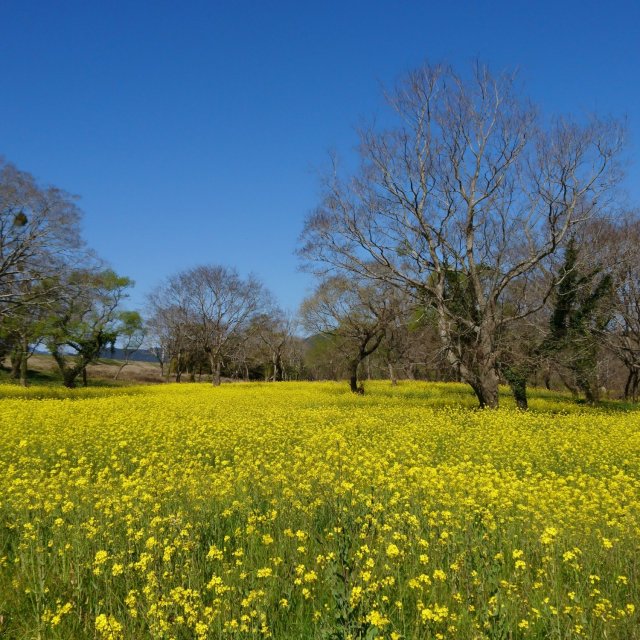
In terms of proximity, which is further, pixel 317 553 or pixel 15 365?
pixel 15 365

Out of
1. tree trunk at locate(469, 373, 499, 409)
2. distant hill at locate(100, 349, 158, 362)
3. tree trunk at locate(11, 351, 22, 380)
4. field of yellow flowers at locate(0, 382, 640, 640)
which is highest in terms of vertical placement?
distant hill at locate(100, 349, 158, 362)

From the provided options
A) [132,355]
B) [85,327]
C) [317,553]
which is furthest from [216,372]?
[132,355]

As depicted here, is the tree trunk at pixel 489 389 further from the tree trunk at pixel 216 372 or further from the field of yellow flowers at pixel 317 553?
the tree trunk at pixel 216 372

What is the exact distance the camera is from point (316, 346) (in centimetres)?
6341

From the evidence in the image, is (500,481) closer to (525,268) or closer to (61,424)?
(61,424)

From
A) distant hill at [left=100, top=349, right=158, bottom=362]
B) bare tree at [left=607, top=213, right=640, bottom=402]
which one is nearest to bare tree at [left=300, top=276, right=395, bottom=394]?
bare tree at [left=607, top=213, right=640, bottom=402]

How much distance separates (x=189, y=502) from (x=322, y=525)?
5.07ft

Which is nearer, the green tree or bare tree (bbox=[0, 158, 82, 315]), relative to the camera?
bare tree (bbox=[0, 158, 82, 315])

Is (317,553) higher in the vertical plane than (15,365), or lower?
lower

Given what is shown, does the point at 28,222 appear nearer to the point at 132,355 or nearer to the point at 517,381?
the point at 517,381

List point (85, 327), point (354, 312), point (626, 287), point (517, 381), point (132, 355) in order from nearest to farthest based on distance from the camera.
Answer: point (517, 381), point (626, 287), point (354, 312), point (85, 327), point (132, 355)

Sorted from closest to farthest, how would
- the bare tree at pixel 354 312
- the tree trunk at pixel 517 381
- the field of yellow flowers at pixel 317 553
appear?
the field of yellow flowers at pixel 317 553, the tree trunk at pixel 517 381, the bare tree at pixel 354 312

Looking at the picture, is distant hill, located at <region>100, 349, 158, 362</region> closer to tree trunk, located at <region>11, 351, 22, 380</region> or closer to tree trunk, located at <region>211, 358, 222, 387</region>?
tree trunk, located at <region>11, 351, 22, 380</region>

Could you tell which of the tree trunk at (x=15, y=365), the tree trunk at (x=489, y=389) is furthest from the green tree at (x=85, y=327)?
the tree trunk at (x=489, y=389)
